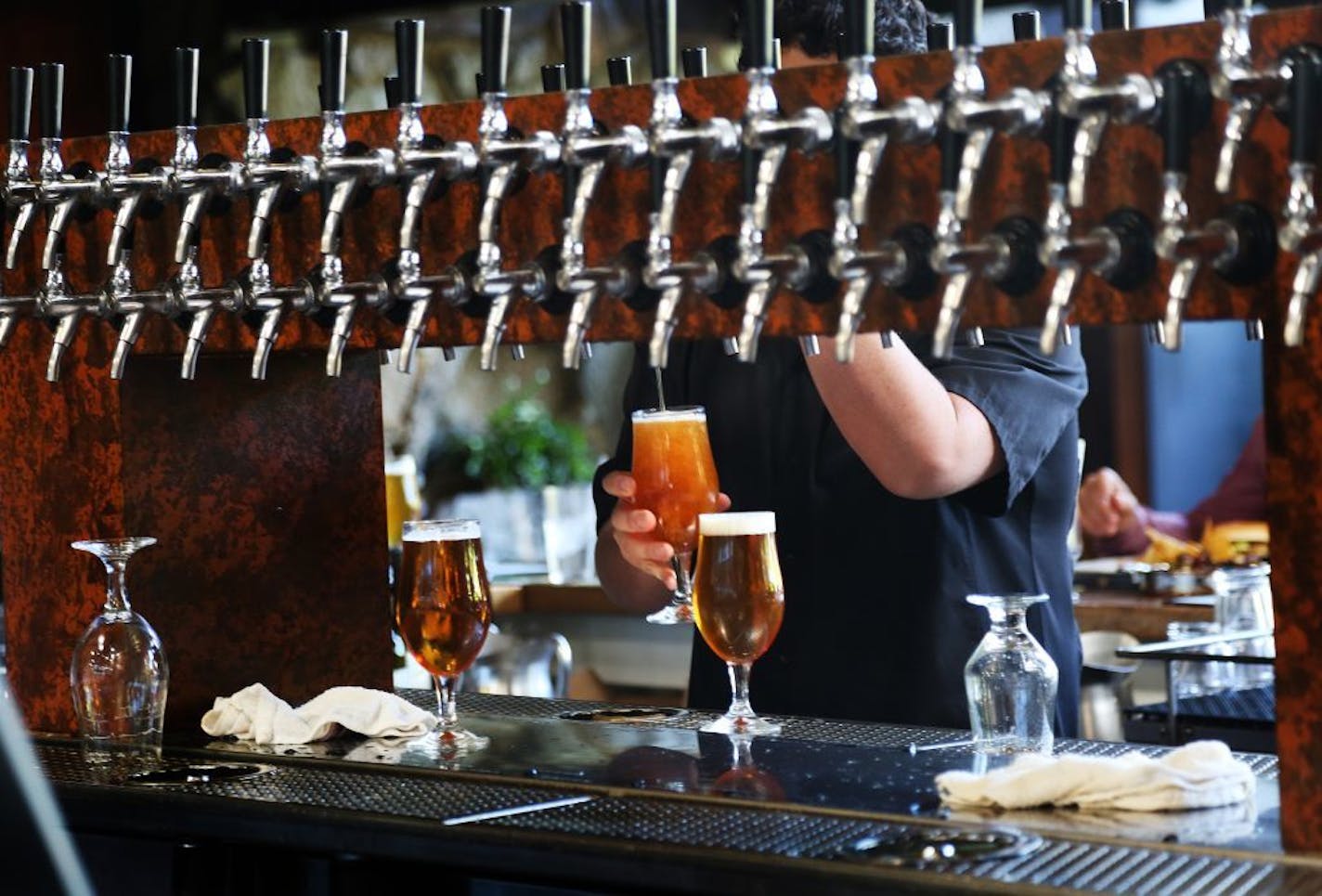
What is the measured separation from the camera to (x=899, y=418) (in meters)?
2.39

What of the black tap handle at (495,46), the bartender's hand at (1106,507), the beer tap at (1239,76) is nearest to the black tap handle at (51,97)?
the black tap handle at (495,46)

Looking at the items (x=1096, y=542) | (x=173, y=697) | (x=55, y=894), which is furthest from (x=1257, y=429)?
(x=55, y=894)

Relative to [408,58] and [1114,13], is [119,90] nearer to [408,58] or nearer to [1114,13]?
[408,58]

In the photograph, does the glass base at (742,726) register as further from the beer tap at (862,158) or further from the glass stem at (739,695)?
the beer tap at (862,158)

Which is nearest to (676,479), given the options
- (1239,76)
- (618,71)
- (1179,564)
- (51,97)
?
(618,71)

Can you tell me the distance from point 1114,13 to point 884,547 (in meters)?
1.00

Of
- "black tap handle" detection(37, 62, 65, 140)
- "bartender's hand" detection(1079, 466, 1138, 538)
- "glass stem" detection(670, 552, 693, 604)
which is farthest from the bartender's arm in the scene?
"bartender's hand" detection(1079, 466, 1138, 538)

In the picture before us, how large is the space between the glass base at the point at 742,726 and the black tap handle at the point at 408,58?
2.42ft

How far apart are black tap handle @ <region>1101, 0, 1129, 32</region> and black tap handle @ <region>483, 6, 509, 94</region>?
0.56 meters

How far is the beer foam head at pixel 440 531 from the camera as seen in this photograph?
2.14 meters

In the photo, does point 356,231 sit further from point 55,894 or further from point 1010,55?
point 55,894

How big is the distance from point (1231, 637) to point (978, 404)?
2.43ft

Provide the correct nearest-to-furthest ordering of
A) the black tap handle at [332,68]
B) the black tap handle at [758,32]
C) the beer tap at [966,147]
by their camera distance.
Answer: the beer tap at [966,147] → the black tap handle at [758,32] → the black tap handle at [332,68]

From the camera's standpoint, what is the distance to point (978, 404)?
253 cm
